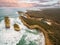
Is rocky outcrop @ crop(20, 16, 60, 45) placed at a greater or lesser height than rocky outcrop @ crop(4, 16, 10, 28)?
lesser

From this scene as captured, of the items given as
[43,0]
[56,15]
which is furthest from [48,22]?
[43,0]

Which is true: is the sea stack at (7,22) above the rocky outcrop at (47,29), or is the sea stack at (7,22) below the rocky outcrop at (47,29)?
above

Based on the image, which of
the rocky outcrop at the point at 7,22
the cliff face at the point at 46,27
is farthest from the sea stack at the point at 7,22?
the cliff face at the point at 46,27

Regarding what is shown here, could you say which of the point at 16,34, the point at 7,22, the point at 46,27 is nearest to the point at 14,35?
the point at 16,34

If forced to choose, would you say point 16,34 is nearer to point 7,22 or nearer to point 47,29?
point 7,22

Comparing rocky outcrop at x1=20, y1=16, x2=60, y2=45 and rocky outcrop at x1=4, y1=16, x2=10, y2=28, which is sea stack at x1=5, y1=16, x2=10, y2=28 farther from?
rocky outcrop at x1=20, y1=16, x2=60, y2=45

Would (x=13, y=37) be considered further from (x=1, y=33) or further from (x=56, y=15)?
(x=56, y=15)

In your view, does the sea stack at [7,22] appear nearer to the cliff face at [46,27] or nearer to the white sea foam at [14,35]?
the white sea foam at [14,35]

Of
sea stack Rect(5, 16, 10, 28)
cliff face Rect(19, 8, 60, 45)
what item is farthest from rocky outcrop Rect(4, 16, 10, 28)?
cliff face Rect(19, 8, 60, 45)
